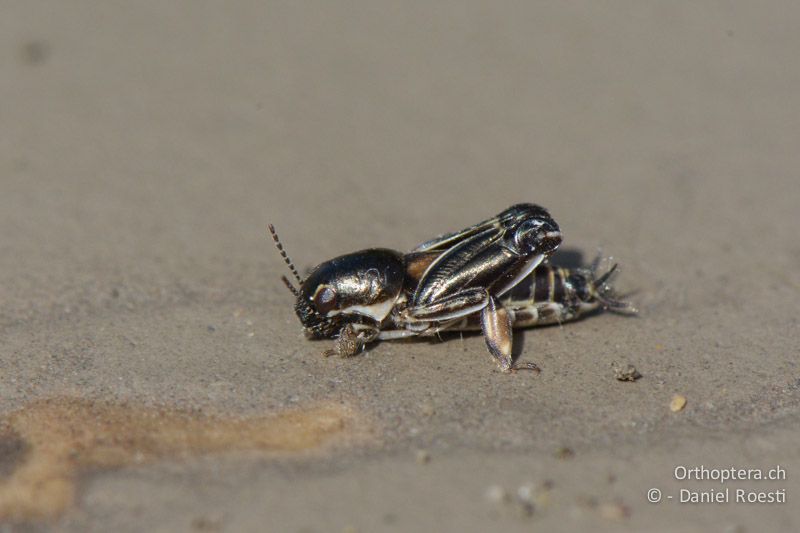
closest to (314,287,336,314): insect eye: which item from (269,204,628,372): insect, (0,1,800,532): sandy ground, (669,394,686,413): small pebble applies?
(269,204,628,372): insect

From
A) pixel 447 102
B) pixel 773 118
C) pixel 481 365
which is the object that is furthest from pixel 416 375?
pixel 773 118

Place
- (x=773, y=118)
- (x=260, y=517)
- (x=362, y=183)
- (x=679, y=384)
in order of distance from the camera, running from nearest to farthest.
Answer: (x=260, y=517) → (x=679, y=384) → (x=362, y=183) → (x=773, y=118)

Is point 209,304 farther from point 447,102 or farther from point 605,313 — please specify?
point 447,102

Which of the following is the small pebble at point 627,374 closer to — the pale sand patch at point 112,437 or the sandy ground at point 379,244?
the sandy ground at point 379,244

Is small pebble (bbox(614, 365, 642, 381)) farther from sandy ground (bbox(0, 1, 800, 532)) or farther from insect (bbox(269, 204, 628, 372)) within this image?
insect (bbox(269, 204, 628, 372))

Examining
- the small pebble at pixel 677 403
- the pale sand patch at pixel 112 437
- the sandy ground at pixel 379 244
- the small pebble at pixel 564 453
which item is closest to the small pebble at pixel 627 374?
the sandy ground at pixel 379 244

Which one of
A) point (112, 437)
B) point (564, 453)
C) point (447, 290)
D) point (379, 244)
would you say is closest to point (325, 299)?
point (447, 290)

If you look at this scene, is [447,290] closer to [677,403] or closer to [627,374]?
[627,374]
